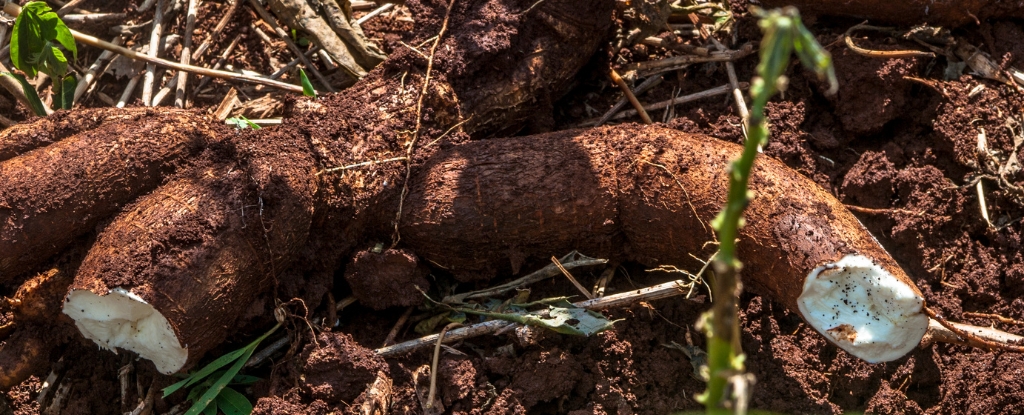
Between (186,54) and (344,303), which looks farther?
(186,54)

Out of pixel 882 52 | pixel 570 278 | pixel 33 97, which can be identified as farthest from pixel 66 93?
pixel 882 52

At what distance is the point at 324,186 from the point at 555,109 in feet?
3.14

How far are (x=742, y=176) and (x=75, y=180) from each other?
6.35ft

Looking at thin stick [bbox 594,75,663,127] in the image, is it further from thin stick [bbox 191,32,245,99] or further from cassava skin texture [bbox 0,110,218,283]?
thin stick [bbox 191,32,245,99]

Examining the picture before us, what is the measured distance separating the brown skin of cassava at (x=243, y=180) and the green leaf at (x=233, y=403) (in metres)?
0.17

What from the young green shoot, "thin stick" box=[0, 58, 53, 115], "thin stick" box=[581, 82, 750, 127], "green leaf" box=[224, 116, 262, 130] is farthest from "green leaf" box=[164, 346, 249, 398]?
"thin stick" box=[581, 82, 750, 127]

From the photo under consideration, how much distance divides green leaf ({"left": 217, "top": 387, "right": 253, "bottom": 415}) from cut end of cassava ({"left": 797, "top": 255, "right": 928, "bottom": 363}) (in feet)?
4.96

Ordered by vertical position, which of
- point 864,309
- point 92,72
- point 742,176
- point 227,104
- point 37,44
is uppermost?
point 742,176

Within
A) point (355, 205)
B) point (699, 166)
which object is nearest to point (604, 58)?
point (699, 166)

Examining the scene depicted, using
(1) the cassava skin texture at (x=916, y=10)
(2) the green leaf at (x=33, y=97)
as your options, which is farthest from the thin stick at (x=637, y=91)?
(2) the green leaf at (x=33, y=97)

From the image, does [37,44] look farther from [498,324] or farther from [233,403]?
[498,324]

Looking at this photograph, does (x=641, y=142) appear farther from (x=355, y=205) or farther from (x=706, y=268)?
(x=355, y=205)

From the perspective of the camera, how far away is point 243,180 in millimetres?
2156

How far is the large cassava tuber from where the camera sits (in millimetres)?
2061
